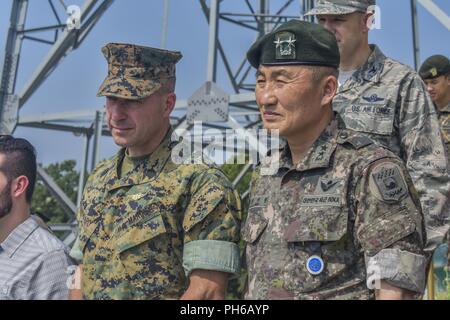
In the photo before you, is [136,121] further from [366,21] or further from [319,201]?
[366,21]

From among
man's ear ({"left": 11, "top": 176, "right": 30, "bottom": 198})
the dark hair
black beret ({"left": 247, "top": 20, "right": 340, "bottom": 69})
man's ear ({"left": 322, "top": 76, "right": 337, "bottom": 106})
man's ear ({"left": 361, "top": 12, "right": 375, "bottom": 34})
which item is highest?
man's ear ({"left": 361, "top": 12, "right": 375, "bottom": 34})

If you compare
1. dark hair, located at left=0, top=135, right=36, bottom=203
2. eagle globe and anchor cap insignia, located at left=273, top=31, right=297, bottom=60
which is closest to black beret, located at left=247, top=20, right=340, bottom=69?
eagle globe and anchor cap insignia, located at left=273, top=31, right=297, bottom=60

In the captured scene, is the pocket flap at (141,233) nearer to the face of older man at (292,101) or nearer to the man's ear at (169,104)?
the man's ear at (169,104)

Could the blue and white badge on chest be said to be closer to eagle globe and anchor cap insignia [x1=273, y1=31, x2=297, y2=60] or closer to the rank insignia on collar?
eagle globe and anchor cap insignia [x1=273, y1=31, x2=297, y2=60]

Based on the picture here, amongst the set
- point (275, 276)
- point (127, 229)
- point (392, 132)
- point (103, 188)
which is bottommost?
point (275, 276)

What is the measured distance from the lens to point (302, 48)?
6.96 feet

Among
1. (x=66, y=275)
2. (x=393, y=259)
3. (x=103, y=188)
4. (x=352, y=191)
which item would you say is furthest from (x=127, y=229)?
(x=393, y=259)

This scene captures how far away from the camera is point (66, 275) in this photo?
2.86 meters

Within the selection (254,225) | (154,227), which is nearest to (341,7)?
(254,225)

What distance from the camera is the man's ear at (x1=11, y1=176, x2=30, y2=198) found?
312cm

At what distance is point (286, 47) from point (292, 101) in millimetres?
189

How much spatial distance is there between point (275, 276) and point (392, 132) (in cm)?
103
